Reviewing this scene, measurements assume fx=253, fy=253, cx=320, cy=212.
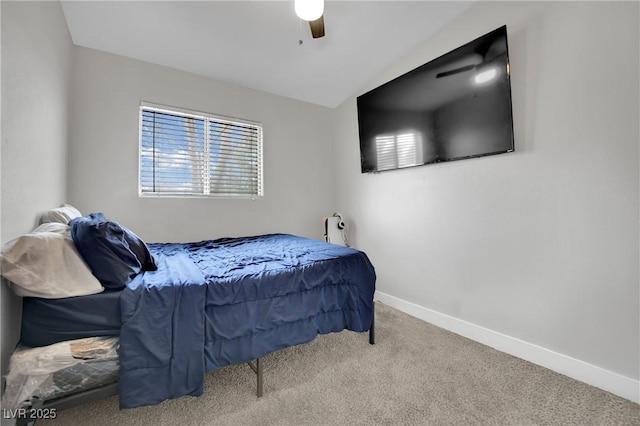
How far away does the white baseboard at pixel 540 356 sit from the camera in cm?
146

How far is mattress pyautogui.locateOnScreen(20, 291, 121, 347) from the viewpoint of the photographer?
3.36 feet

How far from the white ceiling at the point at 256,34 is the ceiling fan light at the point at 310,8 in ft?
2.45

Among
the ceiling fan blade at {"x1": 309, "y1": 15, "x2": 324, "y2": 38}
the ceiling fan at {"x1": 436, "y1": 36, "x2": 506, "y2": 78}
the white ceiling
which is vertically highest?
the white ceiling

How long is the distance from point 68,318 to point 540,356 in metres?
2.76

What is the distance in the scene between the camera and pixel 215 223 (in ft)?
9.78

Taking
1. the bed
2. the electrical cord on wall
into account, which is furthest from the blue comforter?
the electrical cord on wall

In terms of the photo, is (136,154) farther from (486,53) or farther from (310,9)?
(486,53)

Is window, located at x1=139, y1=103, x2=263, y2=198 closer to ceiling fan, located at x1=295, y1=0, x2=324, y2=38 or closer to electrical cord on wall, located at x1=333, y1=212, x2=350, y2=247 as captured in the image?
electrical cord on wall, located at x1=333, y1=212, x2=350, y2=247

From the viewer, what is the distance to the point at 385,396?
147cm

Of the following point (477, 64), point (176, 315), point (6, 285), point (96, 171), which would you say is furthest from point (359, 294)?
point (96, 171)

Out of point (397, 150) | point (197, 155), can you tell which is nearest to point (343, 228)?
point (397, 150)

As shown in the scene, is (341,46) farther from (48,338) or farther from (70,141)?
(48,338)

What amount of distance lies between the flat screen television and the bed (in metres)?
1.31

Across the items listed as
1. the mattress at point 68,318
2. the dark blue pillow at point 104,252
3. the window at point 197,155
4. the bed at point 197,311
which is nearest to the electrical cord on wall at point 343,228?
the window at point 197,155
